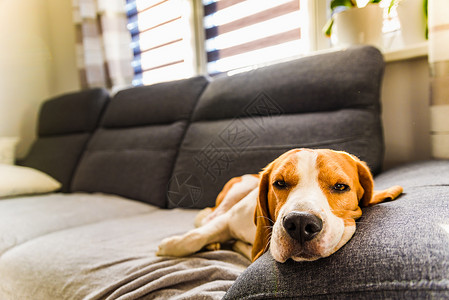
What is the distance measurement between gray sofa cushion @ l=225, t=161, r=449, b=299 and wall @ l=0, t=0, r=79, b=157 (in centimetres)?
288

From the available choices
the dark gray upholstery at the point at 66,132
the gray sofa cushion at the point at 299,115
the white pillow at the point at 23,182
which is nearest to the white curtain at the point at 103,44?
the dark gray upholstery at the point at 66,132

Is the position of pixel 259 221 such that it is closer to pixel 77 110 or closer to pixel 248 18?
pixel 248 18

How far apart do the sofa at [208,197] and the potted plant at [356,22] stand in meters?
0.10

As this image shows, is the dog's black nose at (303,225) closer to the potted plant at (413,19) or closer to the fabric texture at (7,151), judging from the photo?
the potted plant at (413,19)

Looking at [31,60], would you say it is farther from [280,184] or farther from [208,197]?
[280,184]

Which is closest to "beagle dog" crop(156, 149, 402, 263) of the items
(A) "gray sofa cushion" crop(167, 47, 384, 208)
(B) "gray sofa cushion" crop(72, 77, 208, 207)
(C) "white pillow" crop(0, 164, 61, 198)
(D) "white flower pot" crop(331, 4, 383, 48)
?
(A) "gray sofa cushion" crop(167, 47, 384, 208)

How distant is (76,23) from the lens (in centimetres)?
270

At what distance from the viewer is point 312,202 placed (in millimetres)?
429

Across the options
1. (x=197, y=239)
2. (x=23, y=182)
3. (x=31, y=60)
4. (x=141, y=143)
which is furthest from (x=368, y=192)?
(x=31, y=60)

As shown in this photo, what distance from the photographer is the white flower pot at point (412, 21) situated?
3.69 feet

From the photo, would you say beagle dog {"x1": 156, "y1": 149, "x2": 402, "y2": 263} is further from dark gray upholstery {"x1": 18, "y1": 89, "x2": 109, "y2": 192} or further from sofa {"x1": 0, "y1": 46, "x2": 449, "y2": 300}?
dark gray upholstery {"x1": 18, "y1": 89, "x2": 109, "y2": 192}

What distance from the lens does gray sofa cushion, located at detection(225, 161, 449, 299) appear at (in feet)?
1.19

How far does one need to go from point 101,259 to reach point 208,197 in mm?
362

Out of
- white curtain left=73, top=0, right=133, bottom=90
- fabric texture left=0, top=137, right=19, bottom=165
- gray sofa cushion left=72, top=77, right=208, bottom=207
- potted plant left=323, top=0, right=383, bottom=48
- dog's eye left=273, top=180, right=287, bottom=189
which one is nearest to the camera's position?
dog's eye left=273, top=180, right=287, bottom=189
